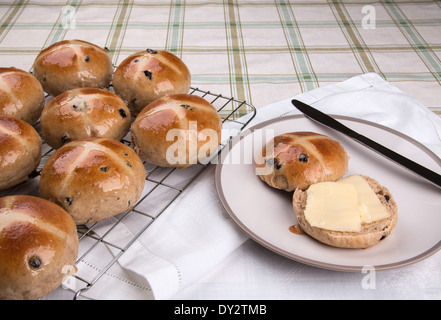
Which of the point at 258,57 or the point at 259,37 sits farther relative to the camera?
the point at 259,37

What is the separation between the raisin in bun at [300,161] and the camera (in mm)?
1367

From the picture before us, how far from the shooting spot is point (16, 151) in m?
1.36

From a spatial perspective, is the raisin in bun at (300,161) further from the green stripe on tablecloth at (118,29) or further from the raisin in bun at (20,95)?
the green stripe on tablecloth at (118,29)

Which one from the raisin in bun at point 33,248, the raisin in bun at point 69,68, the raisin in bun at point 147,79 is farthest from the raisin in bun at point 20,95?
the raisin in bun at point 33,248

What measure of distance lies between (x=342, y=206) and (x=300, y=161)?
8.5 inches

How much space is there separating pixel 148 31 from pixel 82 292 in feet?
6.20

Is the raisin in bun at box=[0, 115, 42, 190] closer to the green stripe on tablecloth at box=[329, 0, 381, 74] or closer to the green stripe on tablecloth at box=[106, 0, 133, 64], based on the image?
the green stripe on tablecloth at box=[106, 0, 133, 64]

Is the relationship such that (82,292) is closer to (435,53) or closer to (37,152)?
(37,152)

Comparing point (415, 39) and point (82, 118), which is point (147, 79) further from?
point (415, 39)

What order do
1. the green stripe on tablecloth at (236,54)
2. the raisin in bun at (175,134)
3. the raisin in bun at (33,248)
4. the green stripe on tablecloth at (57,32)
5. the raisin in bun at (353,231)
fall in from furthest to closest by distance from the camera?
the green stripe on tablecloth at (57,32)
the green stripe on tablecloth at (236,54)
the raisin in bun at (175,134)
the raisin in bun at (353,231)
the raisin in bun at (33,248)

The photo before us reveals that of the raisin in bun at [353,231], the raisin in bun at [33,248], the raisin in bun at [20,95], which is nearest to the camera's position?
the raisin in bun at [33,248]

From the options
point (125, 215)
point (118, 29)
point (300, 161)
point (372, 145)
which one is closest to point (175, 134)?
point (125, 215)

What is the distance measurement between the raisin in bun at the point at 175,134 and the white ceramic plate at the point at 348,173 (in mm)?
88

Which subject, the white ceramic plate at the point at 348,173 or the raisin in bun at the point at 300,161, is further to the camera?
the raisin in bun at the point at 300,161
